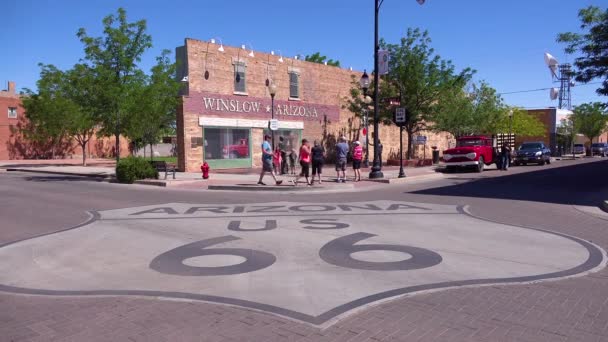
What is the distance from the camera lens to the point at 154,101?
70.8 ft

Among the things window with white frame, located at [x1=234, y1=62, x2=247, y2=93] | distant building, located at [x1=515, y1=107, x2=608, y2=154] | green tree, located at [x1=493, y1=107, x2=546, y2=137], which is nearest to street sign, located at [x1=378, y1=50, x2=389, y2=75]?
window with white frame, located at [x1=234, y1=62, x2=247, y2=93]

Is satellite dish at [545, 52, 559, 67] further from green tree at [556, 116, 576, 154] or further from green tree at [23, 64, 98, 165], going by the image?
green tree at [23, 64, 98, 165]

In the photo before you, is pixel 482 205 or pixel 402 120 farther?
pixel 402 120

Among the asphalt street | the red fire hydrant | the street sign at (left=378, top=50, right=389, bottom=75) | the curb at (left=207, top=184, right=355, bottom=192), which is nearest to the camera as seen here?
the asphalt street

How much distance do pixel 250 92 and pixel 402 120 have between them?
10.1m

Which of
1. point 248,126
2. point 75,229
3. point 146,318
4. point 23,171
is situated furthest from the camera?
point 23,171

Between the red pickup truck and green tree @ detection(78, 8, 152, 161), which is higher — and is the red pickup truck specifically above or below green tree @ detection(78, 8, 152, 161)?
below

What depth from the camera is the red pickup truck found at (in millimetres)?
24844

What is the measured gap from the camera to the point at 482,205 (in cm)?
1184

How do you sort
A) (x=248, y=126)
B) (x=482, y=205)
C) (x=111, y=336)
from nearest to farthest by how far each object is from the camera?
(x=111, y=336)
(x=482, y=205)
(x=248, y=126)

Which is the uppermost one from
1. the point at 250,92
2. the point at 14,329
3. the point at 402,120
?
the point at 250,92

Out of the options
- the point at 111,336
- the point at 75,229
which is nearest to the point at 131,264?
the point at 111,336

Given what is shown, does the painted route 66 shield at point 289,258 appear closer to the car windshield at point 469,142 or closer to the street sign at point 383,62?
the street sign at point 383,62

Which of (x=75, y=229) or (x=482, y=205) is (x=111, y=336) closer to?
(x=75, y=229)
